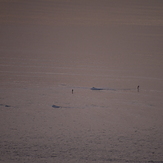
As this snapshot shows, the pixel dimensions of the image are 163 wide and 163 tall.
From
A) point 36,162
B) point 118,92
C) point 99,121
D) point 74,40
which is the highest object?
point 74,40

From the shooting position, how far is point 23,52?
42.7 feet

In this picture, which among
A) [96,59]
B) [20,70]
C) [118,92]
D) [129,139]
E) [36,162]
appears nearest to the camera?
[36,162]

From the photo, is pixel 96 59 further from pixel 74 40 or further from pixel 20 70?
pixel 74 40

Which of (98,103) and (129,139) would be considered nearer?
(129,139)

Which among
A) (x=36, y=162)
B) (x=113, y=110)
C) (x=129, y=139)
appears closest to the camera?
(x=36, y=162)

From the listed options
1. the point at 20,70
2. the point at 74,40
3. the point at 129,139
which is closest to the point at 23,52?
the point at 20,70

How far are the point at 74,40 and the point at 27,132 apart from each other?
13.2m

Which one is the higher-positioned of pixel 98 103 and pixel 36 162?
pixel 98 103

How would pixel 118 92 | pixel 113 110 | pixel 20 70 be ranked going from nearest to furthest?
pixel 113 110, pixel 118 92, pixel 20 70

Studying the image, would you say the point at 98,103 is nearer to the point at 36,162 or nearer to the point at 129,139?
the point at 129,139

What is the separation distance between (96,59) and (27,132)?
7.56 metres

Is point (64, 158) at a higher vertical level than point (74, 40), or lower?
lower

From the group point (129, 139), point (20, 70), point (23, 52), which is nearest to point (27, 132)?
point (129, 139)

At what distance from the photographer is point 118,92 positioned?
25.0 feet
